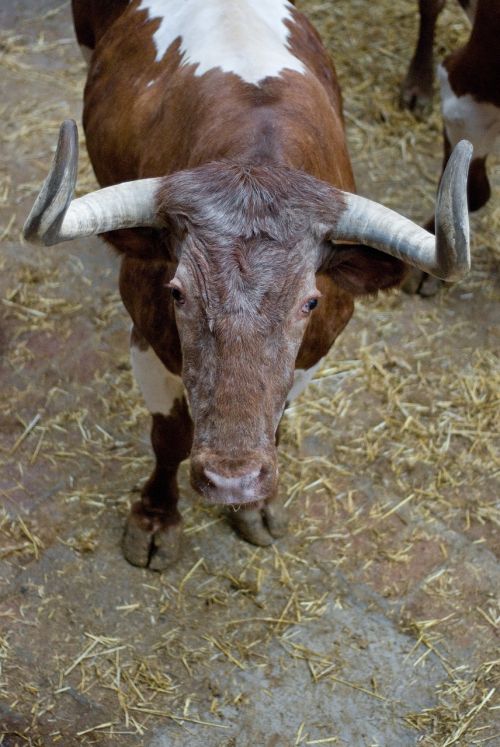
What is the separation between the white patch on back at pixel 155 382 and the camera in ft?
11.7

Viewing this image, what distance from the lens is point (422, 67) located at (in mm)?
6305

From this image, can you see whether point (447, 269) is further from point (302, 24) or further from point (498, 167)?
point (498, 167)

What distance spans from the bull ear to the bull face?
24 cm

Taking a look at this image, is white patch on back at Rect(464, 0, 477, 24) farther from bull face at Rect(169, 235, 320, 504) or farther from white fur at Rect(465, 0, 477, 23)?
bull face at Rect(169, 235, 320, 504)

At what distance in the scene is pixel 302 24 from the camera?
4.16 meters

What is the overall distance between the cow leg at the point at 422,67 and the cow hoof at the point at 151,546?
365 cm

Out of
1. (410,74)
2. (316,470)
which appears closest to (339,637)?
(316,470)

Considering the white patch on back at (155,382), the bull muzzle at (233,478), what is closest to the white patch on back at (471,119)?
the white patch on back at (155,382)

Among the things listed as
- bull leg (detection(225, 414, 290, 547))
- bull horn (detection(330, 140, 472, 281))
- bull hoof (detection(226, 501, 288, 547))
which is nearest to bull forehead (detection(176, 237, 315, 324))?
bull horn (detection(330, 140, 472, 281))

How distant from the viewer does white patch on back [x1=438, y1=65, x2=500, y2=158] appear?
4.65 meters

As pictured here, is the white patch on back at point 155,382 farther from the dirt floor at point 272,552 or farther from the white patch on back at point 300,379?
the dirt floor at point 272,552

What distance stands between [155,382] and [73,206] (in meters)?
1.11

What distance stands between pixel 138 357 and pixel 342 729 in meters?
1.51

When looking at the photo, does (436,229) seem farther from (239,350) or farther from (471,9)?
(471,9)
